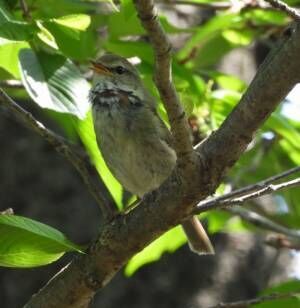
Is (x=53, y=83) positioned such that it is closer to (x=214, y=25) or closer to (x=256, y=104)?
(x=256, y=104)

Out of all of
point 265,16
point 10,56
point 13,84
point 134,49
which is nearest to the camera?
point 10,56

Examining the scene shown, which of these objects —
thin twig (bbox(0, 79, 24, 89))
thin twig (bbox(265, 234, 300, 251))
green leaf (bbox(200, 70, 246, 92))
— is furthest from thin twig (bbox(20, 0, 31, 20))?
thin twig (bbox(265, 234, 300, 251))

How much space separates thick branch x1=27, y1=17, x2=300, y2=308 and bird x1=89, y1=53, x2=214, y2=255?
122 cm

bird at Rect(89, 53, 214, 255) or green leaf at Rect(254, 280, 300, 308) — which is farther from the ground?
green leaf at Rect(254, 280, 300, 308)

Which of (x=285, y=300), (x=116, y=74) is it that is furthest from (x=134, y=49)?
(x=285, y=300)

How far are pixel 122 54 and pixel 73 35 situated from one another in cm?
73

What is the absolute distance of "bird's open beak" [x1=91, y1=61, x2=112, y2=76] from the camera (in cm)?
390

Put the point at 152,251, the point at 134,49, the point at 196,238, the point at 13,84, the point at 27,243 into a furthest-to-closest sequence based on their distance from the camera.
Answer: the point at 196,238
the point at 152,251
the point at 13,84
the point at 134,49
the point at 27,243

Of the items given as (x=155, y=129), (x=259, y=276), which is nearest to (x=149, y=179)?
(x=155, y=129)

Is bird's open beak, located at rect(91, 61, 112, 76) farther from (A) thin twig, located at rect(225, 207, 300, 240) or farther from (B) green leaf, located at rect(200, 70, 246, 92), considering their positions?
(A) thin twig, located at rect(225, 207, 300, 240)

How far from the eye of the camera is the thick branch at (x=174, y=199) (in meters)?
2.29

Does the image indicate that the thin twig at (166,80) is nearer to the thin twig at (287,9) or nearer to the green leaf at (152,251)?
the thin twig at (287,9)

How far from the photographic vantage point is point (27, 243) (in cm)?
230

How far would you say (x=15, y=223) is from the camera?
88.3 inches
